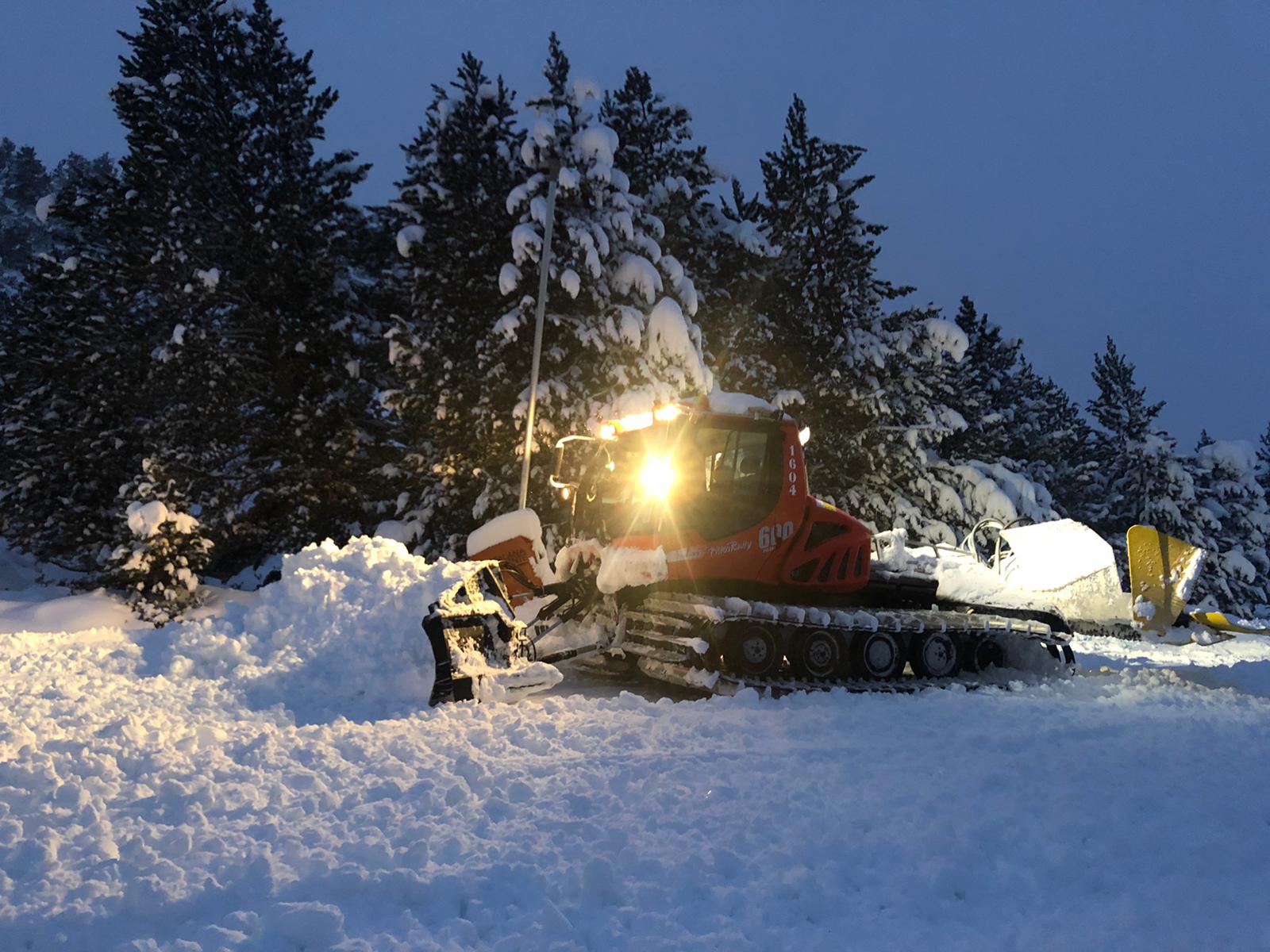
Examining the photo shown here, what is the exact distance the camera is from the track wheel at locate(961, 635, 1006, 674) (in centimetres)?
940

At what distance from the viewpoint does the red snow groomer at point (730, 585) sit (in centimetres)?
804

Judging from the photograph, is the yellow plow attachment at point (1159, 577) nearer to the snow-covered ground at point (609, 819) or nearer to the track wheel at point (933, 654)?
the track wheel at point (933, 654)

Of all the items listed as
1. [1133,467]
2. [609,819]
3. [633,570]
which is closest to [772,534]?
[633,570]

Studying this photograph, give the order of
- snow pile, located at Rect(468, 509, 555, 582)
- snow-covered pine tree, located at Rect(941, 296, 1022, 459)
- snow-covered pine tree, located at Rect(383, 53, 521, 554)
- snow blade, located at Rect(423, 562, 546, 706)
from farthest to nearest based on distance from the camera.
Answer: snow-covered pine tree, located at Rect(941, 296, 1022, 459), snow-covered pine tree, located at Rect(383, 53, 521, 554), snow pile, located at Rect(468, 509, 555, 582), snow blade, located at Rect(423, 562, 546, 706)

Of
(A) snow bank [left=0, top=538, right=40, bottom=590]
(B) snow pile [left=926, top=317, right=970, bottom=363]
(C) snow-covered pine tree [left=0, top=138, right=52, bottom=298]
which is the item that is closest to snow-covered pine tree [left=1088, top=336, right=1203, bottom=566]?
(B) snow pile [left=926, top=317, right=970, bottom=363]

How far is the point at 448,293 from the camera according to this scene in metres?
17.6

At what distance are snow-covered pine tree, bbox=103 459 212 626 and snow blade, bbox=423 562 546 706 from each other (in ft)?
28.5

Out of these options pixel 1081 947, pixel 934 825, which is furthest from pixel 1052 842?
pixel 1081 947

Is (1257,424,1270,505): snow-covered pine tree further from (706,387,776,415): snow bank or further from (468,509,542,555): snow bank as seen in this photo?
(468,509,542,555): snow bank

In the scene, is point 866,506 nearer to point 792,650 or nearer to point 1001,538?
point 1001,538

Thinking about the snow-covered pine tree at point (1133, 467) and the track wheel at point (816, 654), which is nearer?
the track wheel at point (816, 654)

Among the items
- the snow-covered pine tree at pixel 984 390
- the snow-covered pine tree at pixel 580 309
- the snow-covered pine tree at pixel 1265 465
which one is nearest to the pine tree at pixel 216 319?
the snow-covered pine tree at pixel 580 309

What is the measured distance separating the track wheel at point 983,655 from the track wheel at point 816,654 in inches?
72.7

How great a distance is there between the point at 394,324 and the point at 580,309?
4.58 metres
